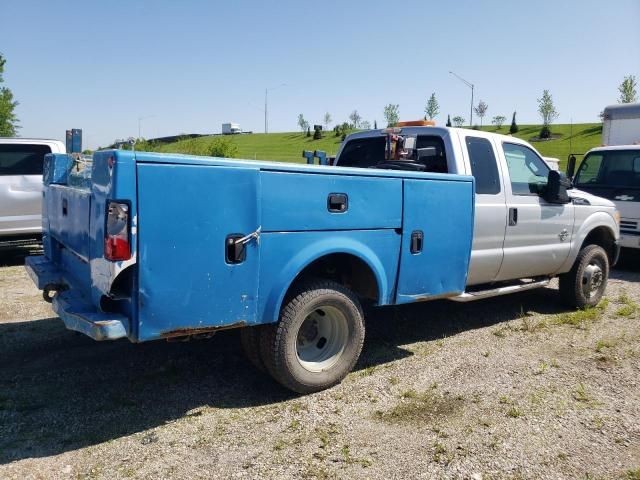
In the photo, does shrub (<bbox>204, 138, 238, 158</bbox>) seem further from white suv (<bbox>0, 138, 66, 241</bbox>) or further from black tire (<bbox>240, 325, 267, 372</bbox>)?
black tire (<bbox>240, 325, 267, 372</bbox>)

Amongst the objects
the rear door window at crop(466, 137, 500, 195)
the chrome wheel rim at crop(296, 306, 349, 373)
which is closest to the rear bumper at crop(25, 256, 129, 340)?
the chrome wheel rim at crop(296, 306, 349, 373)

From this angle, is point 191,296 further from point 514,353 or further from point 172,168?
point 514,353

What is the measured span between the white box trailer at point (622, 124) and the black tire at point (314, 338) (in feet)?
37.0

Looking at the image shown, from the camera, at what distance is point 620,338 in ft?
19.6

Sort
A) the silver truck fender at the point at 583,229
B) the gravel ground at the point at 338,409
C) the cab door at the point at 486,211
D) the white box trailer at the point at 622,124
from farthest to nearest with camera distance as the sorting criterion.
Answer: the white box trailer at the point at 622,124 < the silver truck fender at the point at 583,229 < the cab door at the point at 486,211 < the gravel ground at the point at 338,409

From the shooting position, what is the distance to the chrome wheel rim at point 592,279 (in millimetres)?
7027

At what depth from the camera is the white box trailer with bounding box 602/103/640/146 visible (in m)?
12.9

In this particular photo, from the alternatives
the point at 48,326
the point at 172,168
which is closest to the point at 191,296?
the point at 172,168

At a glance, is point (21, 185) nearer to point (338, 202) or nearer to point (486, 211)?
point (338, 202)

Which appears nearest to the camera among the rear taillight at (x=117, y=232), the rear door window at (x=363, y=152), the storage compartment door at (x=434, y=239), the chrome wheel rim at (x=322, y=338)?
the rear taillight at (x=117, y=232)

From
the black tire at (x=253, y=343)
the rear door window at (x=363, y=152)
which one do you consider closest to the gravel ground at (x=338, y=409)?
the black tire at (x=253, y=343)

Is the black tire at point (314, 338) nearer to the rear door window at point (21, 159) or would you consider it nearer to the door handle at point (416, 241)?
the door handle at point (416, 241)

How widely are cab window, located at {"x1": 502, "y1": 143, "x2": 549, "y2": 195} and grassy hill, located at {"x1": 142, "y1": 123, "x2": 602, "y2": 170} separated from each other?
1768 cm

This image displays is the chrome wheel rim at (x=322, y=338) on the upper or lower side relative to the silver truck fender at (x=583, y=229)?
lower
